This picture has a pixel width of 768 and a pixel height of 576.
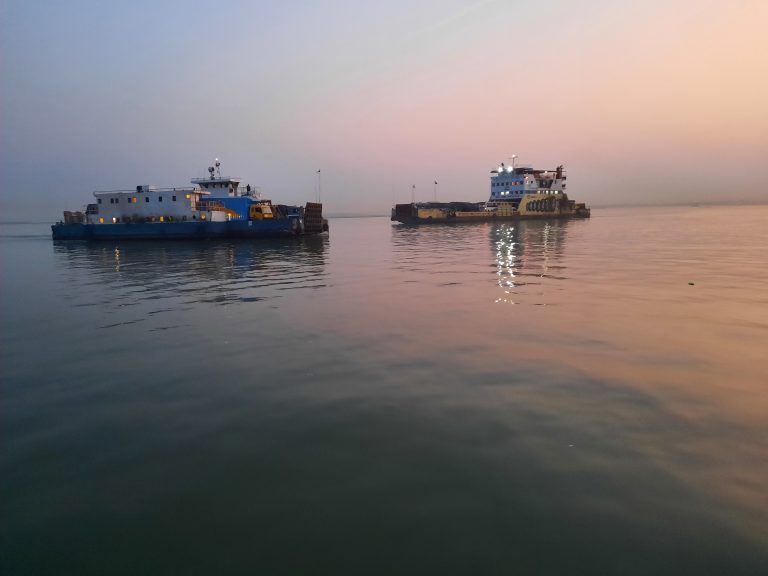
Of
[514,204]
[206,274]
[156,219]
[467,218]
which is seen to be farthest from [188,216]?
[514,204]

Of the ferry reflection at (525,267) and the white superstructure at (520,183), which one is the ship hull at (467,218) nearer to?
the white superstructure at (520,183)

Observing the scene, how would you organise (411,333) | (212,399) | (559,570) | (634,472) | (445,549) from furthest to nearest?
(411,333) → (212,399) → (634,472) → (445,549) → (559,570)

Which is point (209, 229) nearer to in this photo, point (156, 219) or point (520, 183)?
point (156, 219)

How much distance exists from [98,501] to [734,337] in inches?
479

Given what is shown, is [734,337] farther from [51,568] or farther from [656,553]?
[51,568]

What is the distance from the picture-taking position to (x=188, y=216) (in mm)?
52469

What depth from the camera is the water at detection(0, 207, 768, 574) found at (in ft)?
12.0

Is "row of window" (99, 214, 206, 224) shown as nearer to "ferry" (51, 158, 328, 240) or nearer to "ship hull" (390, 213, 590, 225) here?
"ferry" (51, 158, 328, 240)

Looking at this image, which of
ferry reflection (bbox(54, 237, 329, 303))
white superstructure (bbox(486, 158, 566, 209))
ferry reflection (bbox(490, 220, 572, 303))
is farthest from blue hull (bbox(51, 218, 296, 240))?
white superstructure (bbox(486, 158, 566, 209))

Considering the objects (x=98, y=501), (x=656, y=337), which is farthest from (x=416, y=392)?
(x=656, y=337)

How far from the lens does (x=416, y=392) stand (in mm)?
6992

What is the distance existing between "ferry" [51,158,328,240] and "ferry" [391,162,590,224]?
1351 inches

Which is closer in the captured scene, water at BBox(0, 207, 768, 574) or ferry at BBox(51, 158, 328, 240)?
water at BBox(0, 207, 768, 574)

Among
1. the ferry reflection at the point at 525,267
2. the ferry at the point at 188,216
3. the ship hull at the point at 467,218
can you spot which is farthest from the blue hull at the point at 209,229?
the ship hull at the point at 467,218
